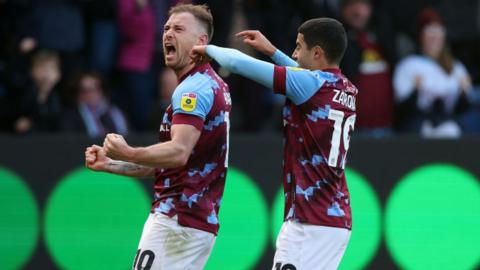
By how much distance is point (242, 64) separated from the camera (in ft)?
20.9

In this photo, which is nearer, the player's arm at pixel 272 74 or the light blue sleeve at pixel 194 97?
the player's arm at pixel 272 74

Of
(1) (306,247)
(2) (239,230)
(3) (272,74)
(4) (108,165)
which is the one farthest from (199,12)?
(2) (239,230)

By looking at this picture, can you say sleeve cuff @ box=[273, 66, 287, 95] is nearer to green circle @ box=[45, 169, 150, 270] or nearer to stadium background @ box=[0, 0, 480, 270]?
stadium background @ box=[0, 0, 480, 270]

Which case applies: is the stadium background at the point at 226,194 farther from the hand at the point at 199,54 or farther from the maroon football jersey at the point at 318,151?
the maroon football jersey at the point at 318,151

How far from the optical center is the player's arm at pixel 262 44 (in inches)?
267

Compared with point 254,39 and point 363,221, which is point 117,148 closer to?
point 254,39

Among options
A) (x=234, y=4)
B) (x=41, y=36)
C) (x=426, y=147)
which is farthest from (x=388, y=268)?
(x=41, y=36)

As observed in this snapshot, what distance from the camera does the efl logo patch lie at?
6469 mm

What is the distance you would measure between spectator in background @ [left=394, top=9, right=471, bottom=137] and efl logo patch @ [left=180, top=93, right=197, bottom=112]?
5.16 meters

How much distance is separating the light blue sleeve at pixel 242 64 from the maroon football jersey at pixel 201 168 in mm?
301

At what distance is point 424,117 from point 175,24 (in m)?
5.19

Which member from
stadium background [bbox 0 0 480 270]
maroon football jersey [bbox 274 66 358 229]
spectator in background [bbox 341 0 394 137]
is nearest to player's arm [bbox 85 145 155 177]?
maroon football jersey [bbox 274 66 358 229]

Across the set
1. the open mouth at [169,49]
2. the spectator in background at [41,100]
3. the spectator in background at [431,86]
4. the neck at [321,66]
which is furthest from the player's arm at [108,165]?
the spectator in background at [431,86]

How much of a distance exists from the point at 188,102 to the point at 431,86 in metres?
5.67
